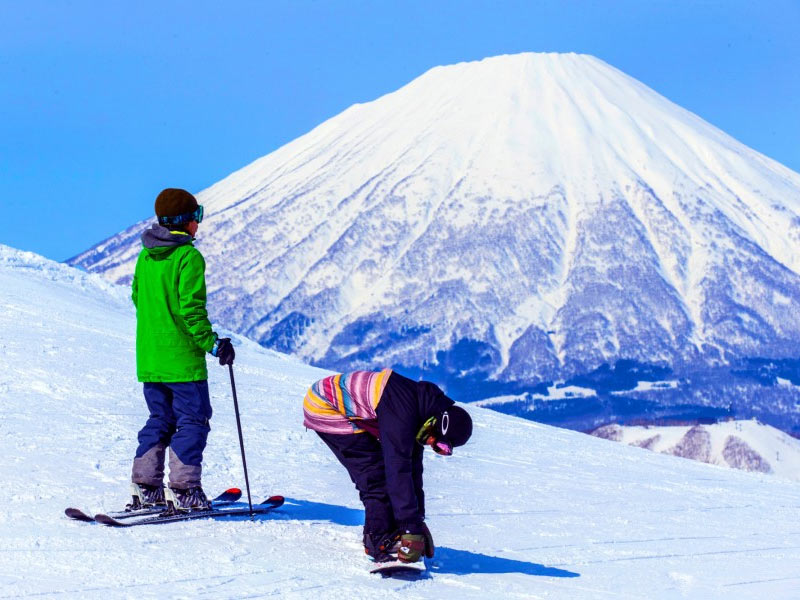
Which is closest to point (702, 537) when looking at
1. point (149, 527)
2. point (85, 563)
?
point (149, 527)

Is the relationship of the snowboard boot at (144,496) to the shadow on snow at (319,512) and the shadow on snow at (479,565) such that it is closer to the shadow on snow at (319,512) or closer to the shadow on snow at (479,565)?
the shadow on snow at (319,512)

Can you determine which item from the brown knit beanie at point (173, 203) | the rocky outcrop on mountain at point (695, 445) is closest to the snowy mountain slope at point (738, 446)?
the rocky outcrop on mountain at point (695, 445)

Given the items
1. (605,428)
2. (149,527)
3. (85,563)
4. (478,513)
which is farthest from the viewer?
(605,428)

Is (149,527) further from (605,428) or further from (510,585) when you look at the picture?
(605,428)

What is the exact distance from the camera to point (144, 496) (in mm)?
7527

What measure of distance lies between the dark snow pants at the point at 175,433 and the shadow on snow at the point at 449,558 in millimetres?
790

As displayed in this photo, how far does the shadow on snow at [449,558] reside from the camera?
23.8 ft

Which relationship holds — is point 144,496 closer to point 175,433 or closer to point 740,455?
point 175,433

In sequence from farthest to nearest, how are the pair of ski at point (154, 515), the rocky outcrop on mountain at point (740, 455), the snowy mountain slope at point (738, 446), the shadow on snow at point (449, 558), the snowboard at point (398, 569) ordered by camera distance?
1. the rocky outcrop on mountain at point (740, 455)
2. the snowy mountain slope at point (738, 446)
3. the shadow on snow at point (449, 558)
4. the pair of ski at point (154, 515)
5. the snowboard at point (398, 569)

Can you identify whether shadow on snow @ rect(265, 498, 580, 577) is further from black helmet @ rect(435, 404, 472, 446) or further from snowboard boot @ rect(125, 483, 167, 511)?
black helmet @ rect(435, 404, 472, 446)

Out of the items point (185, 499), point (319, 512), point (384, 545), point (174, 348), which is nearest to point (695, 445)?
point (319, 512)

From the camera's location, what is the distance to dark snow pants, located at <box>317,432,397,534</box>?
6.77m

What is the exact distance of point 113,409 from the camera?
12062 mm

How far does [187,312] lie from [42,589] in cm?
188
